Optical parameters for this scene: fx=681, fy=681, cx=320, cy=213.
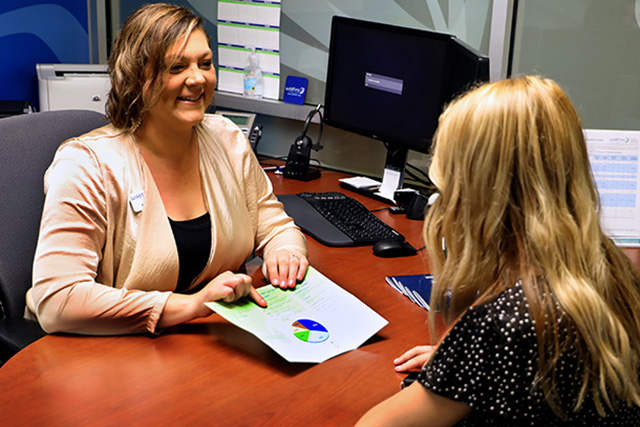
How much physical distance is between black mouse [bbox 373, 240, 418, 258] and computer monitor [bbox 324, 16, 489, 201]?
0.47 meters

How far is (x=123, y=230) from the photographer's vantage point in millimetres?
1503

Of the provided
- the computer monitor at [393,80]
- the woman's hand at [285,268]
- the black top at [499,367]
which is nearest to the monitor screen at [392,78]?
the computer monitor at [393,80]

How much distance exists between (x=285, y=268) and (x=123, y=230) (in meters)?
0.37

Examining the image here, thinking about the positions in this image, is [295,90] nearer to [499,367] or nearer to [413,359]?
[413,359]

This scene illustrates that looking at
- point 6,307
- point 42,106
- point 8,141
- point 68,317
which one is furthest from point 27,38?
point 68,317

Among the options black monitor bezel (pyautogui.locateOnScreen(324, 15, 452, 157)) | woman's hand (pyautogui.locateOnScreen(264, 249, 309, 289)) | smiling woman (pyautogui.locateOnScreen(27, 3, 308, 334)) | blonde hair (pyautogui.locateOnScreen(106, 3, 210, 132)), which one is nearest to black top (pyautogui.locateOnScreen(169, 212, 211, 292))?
smiling woman (pyautogui.locateOnScreen(27, 3, 308, 334))

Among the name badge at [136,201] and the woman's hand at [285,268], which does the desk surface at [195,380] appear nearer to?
the woman's hand at [285,268]

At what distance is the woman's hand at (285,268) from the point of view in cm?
152

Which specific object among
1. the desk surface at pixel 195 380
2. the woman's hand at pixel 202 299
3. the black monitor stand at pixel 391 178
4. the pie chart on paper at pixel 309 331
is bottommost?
the desk surface at pixel 195 380

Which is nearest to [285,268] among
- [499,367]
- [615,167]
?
[499,367]

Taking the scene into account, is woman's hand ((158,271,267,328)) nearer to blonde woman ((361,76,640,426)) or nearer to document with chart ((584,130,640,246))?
blonde woman ((361,76,640,426))

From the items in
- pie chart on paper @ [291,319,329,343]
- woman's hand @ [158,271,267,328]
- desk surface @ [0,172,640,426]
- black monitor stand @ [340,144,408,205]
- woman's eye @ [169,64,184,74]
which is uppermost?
woman's eye @ [169,64,184,74]

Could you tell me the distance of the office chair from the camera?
152 cm

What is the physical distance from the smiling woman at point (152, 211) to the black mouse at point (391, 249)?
0.69ft
